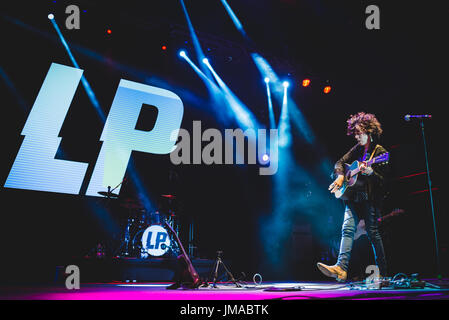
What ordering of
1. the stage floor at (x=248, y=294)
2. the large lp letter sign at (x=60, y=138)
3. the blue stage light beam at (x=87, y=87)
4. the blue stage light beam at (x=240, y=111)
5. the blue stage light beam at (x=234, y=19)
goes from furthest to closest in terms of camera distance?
the blue stage light beam at (x=240, y=111) < the blue stage light beam at (x=87, y=87) < the large lp letter sign at (x=60, y=138) < the blue stage light beam at (x=234, y=19) < the stage floor at (x=248, y=294)

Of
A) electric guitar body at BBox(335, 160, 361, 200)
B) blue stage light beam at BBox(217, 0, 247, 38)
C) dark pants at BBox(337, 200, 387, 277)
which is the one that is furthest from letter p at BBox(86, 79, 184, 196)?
dark pants at BBox(337, 200, 387, 277)

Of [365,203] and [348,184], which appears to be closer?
[365,203]

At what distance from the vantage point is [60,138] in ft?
22.4

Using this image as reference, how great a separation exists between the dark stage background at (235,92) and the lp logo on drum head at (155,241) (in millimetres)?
609

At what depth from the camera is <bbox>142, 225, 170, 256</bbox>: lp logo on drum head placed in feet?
20.9

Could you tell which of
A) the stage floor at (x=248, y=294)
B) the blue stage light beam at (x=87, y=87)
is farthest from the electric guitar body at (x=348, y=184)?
the blue stage light beam at (x=87, y=87)

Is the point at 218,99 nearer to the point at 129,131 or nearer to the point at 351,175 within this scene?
the point at 129,131

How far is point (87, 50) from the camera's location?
732cm

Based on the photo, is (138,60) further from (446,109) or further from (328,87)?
(446,109)

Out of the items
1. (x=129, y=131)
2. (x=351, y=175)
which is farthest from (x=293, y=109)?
(x=351, y=175)

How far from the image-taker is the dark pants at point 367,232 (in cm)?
326

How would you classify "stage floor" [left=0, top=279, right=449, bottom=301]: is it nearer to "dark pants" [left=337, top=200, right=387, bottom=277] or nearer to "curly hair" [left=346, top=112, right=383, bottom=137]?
"dark pants" [left=337, top=200, right=387, bottom=277]

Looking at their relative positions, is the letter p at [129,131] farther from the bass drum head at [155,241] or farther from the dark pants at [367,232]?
the dark pants at [367,232]
